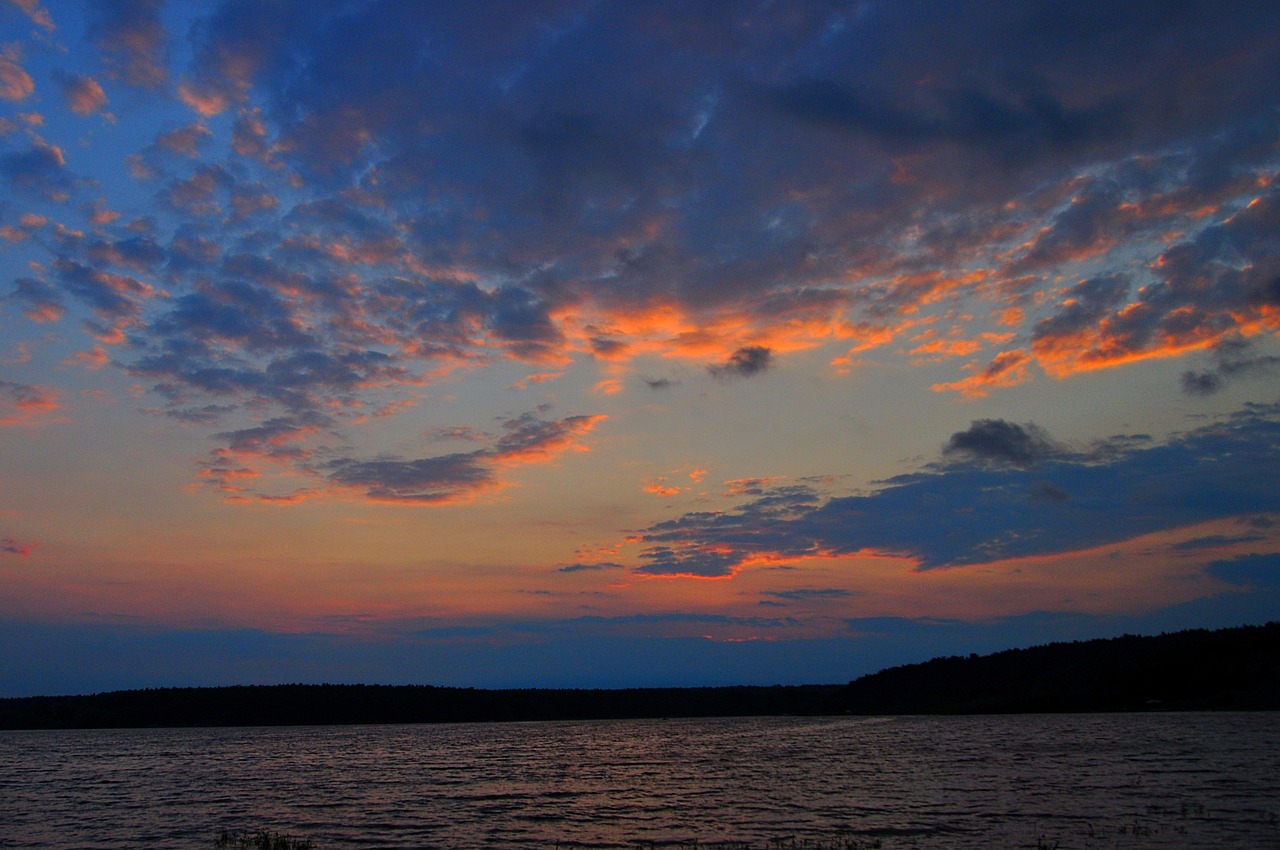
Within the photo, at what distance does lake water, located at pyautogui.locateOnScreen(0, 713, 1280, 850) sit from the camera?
38.0 m

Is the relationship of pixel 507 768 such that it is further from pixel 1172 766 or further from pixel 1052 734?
pixel 1052 734

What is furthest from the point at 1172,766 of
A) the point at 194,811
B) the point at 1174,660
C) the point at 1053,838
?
the point at 1174,660

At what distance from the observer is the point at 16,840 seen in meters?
43.4

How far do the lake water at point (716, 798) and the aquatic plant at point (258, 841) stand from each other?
93 centimetres

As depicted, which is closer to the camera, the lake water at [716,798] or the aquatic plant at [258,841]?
the aquatic plant at [258,841]

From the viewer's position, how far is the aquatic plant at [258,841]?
123 ft

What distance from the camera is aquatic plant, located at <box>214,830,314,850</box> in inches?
1474

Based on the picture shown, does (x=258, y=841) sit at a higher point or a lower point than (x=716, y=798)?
higher

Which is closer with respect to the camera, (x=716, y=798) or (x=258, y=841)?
(x=258, y=841)

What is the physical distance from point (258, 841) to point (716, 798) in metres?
26.6

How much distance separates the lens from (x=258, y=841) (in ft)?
130

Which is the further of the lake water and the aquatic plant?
the lake water

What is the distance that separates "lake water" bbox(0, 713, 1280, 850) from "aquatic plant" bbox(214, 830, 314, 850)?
3.04ft

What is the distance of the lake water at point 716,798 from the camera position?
37969 millimetres
